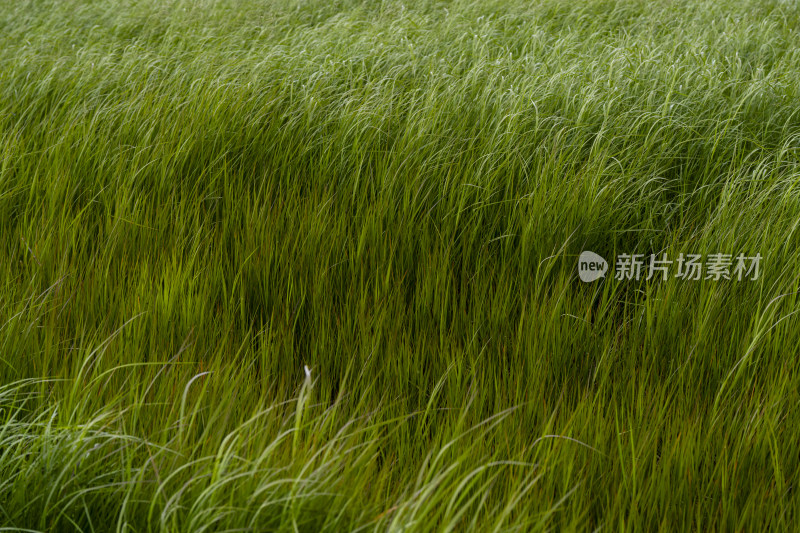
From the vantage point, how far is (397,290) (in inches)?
82.8

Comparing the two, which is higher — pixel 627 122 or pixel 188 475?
pixel 627 122

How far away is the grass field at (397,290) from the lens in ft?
4.56

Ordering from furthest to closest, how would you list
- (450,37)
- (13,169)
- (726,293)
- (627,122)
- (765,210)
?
(450,37), (627,122), (13,169), (765,210), (726,293)

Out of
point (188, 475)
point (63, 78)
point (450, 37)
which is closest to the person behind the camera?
point (188, 475)

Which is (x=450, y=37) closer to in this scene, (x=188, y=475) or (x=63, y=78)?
(x=63, y=78)

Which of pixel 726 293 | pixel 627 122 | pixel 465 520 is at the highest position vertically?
pixel 627 122

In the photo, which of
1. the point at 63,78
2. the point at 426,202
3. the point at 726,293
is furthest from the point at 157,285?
the point at 63,78

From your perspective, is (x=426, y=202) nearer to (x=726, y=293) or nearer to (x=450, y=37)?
(x=726, y=293)

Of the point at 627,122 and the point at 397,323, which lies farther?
the point at 627,122

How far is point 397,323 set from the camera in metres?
2.00

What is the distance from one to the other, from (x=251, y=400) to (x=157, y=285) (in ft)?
1.64

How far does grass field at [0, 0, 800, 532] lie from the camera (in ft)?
Answer: 4.56

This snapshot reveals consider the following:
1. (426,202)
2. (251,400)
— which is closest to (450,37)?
(426,202)

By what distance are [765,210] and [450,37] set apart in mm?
2366
